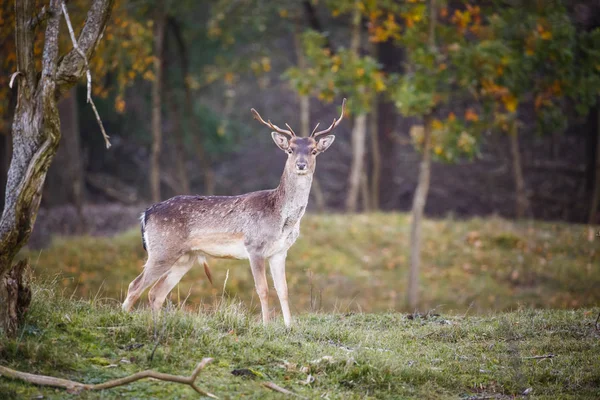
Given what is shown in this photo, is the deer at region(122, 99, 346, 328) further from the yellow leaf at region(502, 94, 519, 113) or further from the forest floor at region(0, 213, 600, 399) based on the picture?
the yellow leaf at region(502, 94, 519, 113)

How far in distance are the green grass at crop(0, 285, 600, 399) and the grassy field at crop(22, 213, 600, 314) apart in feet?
21.7

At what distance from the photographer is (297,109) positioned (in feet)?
93.3

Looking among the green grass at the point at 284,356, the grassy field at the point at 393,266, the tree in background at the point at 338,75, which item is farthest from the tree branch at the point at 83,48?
the grassy field at the point at 393,266

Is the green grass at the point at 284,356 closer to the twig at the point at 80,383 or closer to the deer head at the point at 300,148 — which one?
the twig at the point at 80,383

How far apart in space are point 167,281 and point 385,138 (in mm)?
14268

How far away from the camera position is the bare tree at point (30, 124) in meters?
5.89

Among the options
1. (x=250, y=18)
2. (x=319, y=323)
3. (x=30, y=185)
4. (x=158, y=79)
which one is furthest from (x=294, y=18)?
(x=30, y=185)

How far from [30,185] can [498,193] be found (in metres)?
22.5

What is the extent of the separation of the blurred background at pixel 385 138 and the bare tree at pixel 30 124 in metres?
2.07

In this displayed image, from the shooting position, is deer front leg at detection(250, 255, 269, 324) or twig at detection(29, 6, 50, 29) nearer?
twig at detection(29, 6, 50, 29)

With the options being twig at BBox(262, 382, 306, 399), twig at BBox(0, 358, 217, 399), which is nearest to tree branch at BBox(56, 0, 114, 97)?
twig at BBox(0, 358, 217, 399)

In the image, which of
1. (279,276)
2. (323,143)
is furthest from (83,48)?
(279,276)

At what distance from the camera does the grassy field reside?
14.3 metres

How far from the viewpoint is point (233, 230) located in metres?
8.06
